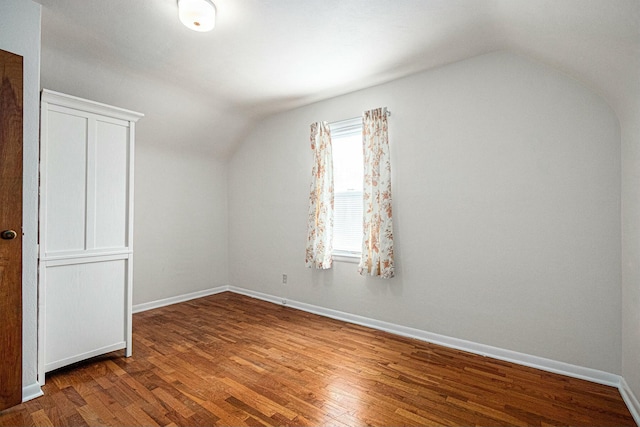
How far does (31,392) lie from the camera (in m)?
2.08

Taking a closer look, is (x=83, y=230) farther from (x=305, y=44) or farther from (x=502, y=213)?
(x=502, y=213)

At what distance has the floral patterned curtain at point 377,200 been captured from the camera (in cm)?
326

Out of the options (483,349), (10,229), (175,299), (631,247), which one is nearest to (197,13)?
(10,229)

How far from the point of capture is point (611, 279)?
2281mm

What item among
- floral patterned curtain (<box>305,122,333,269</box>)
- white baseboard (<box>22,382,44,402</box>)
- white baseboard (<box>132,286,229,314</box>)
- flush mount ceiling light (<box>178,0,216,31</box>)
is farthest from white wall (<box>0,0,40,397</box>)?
floral patterned curtain (<box>305,122,333,269</box>)

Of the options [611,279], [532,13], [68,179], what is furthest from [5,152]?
[611,279]

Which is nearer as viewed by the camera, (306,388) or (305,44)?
(306,388)

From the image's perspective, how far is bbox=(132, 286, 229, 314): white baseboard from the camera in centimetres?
403

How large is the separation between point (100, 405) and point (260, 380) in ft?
3.39

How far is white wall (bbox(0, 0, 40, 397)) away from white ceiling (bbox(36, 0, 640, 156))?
200 millimetres

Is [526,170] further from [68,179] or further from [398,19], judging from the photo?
[68,179]

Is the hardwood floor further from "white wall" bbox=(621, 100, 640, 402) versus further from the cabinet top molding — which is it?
the cabinet top molding

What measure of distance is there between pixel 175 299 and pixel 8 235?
268 centimetres

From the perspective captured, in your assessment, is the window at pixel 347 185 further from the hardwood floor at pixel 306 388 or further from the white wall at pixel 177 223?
the white wall at pixel 177 223
